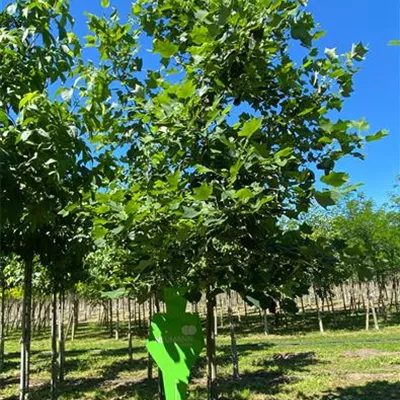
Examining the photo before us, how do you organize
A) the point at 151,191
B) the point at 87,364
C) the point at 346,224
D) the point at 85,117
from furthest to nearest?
1. the point at 346,224
2. the point at 87,364
3. the point at 151,191
4. the point at 85,117

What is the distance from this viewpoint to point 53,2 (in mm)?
2791

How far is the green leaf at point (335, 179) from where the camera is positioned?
248 centimetres

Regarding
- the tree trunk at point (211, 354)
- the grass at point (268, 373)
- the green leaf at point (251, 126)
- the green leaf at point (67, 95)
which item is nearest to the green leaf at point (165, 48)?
the green leaf at point (67, 95)

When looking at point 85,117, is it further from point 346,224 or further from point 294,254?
point 346,224

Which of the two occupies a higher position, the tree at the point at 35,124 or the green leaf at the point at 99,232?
the tree at the point at 35,124

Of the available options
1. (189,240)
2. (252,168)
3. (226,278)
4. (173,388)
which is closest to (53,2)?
(252,168)

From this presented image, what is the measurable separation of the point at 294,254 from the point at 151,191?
1.06 m

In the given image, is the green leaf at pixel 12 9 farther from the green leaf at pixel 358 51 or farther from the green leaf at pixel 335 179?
the green leaf at pixel 358 51

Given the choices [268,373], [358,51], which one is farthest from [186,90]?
[268,373]

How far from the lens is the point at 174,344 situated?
357 cm

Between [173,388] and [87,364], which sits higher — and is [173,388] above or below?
above

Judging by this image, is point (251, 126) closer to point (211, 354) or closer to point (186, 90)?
point (186, 90)

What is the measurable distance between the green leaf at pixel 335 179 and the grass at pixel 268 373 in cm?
371

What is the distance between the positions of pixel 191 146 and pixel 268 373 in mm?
9995
